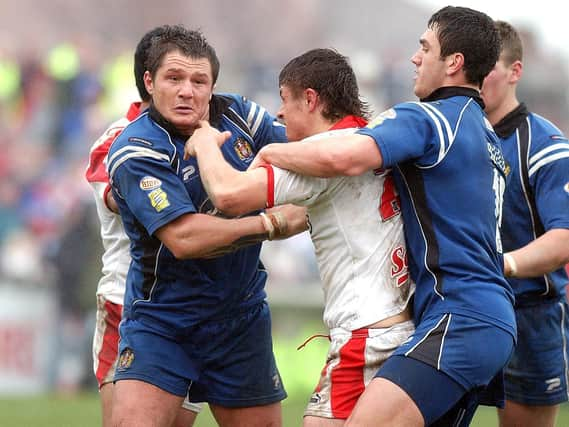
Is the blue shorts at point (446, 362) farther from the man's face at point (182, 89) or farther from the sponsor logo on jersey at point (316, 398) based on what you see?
the man's face at point (182, 89)

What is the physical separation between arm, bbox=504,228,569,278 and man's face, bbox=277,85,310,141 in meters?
1.25

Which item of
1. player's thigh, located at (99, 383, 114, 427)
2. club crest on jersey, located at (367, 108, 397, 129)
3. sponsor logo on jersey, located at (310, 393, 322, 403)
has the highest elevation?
club crest on jersey, located at (367, 108, 397, 129)

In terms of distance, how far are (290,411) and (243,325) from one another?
19.6ft

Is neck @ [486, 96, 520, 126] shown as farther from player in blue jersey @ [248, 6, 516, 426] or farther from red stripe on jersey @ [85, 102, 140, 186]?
red stripe on jersey @ [85, 102, 140, 186]

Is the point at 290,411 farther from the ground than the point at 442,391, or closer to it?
closer to it

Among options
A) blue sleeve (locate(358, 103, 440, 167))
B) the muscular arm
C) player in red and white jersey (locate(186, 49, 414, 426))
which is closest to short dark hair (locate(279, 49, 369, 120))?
player in red and white jersey (locate(186, 49, 414, 426))

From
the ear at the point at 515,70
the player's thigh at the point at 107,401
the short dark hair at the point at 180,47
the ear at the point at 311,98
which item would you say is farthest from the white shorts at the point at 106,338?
the ear at the point at 515,70

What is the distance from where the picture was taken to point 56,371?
14.2 metres

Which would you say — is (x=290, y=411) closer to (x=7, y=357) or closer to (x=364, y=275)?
(x=7, y=357)

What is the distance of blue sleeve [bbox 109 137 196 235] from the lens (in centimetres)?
538

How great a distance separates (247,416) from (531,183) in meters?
2.01

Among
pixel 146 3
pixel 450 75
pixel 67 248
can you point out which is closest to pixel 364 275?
pixel 450 75

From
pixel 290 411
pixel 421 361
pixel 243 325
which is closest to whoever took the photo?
pixel 421 361

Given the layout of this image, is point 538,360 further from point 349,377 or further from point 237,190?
point 237,190
